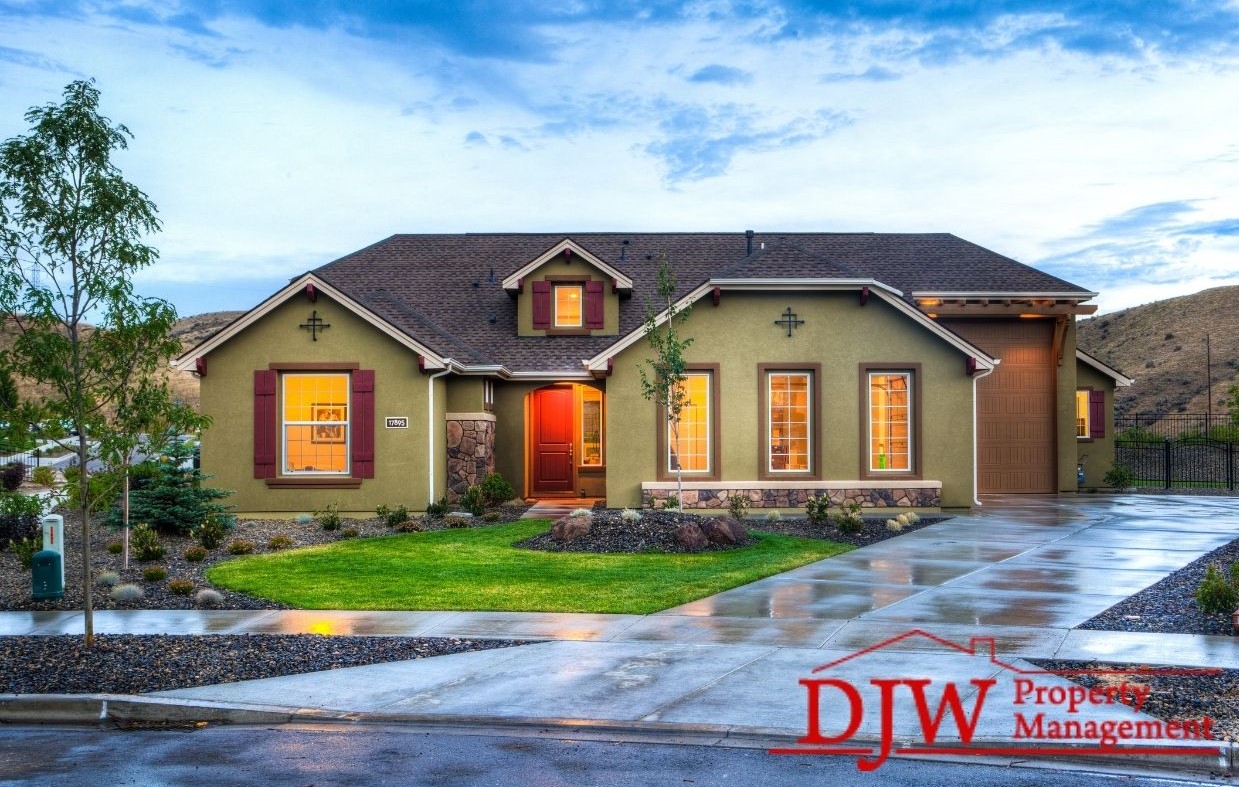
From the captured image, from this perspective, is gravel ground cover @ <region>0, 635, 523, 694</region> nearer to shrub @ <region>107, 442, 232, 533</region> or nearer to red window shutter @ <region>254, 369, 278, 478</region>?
shrub @ <region>107, 442, 232, 533</region>

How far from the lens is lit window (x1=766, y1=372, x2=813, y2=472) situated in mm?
23402

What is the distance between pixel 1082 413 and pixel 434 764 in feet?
88.8

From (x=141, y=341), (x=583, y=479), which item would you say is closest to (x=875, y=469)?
(x=583, y=479)

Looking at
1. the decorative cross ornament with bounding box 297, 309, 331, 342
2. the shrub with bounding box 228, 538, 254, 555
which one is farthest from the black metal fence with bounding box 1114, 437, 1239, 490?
the shrub with bounding box 228, 538, 254, 555

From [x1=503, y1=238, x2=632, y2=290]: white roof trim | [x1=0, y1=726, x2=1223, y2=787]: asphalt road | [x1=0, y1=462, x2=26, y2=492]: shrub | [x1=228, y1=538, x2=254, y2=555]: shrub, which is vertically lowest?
[x1=0, y1=726, x2=1223, y2=787]: asphalt road

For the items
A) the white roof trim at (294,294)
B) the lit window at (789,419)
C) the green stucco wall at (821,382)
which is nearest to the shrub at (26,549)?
the white roof trim at (294,294)

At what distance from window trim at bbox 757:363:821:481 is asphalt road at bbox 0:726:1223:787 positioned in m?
16.0

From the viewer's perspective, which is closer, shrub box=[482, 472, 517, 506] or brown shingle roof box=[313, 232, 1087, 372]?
shrub box=[482, 472, 517, 506]

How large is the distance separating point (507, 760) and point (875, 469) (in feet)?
57.1

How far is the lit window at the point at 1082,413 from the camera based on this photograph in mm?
30250

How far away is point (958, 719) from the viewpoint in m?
7.60

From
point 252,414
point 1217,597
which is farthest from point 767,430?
point 1217,597

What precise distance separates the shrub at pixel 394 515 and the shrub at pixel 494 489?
7.58 feet

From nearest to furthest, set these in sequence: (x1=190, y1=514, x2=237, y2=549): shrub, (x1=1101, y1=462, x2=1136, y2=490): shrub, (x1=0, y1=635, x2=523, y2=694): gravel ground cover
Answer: (x1=0, y1=635, x2=523, y2=694): gravel ground cover, (x1=190, y1=514, x2=237, y2=549): shrub, (x1=1101, y1=462, x2=1136, y2=490): shrub
